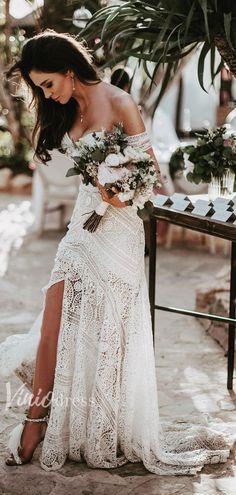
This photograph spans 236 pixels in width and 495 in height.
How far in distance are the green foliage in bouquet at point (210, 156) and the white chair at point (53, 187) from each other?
3084 mm

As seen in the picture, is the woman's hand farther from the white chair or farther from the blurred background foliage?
the white chair

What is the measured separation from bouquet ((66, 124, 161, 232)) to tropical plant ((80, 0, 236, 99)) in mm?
575

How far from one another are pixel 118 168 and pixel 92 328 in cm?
60

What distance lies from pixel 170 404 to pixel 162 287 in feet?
6.85

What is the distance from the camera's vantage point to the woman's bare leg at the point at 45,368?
287cm

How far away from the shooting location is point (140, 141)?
277 centimetres

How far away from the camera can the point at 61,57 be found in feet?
8.95

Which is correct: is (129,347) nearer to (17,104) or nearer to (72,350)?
(72,350)

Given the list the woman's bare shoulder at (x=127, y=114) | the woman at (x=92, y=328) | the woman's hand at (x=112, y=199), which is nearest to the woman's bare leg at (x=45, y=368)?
the woman at (x=92, y=328)

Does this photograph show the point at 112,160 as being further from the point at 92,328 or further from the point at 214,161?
the point at 214,161

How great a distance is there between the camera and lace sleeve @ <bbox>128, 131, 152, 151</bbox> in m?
2.76

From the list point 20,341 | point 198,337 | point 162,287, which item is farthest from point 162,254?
point 20,341

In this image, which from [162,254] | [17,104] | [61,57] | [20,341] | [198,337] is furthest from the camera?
[17,104]

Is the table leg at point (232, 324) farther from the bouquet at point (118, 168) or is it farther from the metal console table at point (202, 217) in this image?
the bouquet at point (118, 168)
